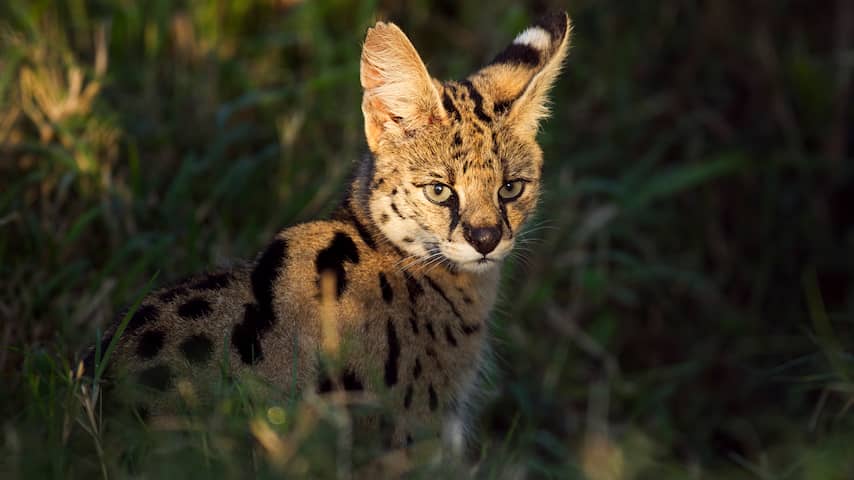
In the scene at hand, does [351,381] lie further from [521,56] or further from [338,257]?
[521,56]

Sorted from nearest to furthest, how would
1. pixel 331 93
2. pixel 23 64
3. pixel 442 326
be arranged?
pixel 442 326
pixel 23 64
pixel 331 93

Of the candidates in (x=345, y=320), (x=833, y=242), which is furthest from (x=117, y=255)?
(x=833, y=242)

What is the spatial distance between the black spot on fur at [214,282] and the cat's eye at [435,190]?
0.83m

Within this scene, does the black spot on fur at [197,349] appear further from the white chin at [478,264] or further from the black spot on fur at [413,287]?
the white chin at [478,264]

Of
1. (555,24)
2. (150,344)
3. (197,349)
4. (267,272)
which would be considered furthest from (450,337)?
(555,24)

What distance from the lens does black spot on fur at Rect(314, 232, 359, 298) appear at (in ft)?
12.2

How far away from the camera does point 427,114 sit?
401 cm

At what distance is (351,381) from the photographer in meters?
3.52

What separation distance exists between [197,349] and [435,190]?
112 centimetres

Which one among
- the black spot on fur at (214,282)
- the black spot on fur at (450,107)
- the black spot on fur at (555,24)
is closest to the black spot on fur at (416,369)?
the black spot on fur at (214,282)

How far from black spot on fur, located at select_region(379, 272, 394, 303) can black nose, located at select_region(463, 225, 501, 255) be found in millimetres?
347

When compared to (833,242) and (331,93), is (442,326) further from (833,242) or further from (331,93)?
(833,242)

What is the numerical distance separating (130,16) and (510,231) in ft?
11.0

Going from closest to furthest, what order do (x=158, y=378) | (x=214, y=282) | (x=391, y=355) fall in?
1. (x=158, y=378)
2. (x=214, y=282)
3. (x=391, y=355)
